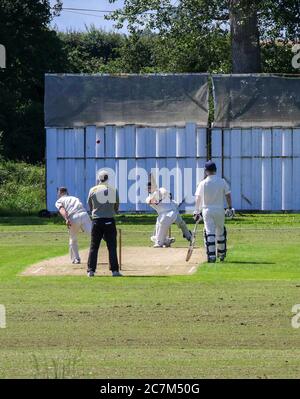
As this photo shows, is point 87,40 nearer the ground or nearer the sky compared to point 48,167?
nearer the sky

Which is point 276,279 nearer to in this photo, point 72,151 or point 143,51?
point 72,151

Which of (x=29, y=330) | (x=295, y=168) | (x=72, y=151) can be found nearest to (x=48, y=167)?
(x=72, y=151)

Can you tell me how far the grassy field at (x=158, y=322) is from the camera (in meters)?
13.3

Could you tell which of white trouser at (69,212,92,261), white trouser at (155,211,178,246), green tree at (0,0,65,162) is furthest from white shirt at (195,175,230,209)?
green tree at (0,0,65,162)

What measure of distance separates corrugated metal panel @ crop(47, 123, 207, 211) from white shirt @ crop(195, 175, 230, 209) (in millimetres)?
18101

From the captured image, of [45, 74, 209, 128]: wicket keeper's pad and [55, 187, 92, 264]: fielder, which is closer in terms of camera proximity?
[55, 187, 92, 264]: fielder

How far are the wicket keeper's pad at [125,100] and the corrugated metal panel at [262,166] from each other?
1.27 meters

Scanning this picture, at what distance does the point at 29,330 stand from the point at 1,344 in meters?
1.21

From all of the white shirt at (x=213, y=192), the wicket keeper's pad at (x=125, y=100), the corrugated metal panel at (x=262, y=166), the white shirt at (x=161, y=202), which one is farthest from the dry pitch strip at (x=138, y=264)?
the wicket keeper's pad at (x=125, y=100)

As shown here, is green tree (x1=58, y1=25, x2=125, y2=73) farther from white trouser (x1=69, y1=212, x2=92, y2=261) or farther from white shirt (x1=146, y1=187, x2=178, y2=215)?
white trouser (x1=69, y1=212, x2=92, y2=261)

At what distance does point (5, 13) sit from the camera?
2434 inches

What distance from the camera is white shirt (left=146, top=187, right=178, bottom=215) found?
29047 mm

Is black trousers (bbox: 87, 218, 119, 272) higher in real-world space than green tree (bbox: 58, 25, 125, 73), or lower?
lower

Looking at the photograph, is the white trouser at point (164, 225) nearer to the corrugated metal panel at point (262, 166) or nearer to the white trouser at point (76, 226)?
the white trouser at point (76, 226)
